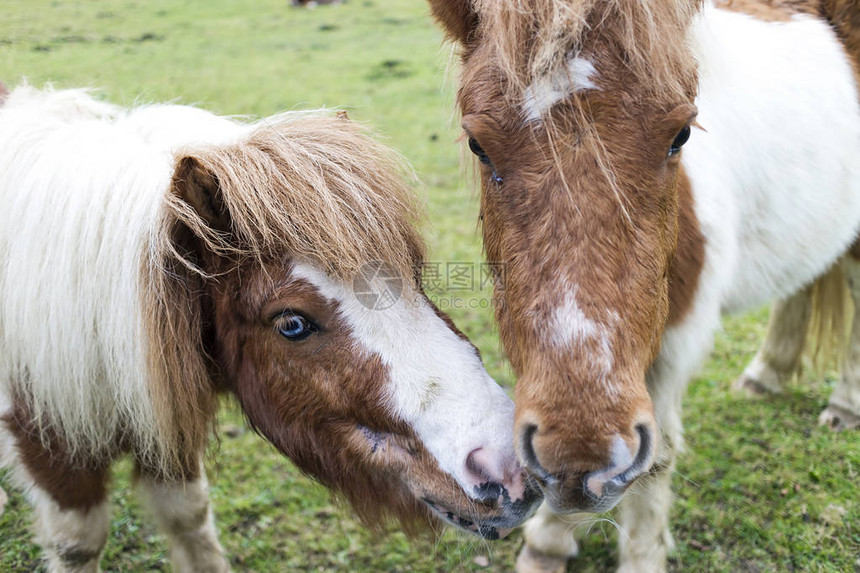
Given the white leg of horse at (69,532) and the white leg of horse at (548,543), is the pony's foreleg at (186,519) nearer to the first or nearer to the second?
the white leg of horse at (69,532)

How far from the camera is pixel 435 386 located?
1.91 metres

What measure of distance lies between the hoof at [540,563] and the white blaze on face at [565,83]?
2.22m

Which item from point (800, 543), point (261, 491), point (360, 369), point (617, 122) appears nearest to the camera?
point (617, 122)

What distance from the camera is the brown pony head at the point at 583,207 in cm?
168

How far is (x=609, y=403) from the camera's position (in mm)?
1663

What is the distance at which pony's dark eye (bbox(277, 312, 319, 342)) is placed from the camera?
198 cm

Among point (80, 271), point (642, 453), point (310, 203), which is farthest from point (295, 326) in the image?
point (642, 453)

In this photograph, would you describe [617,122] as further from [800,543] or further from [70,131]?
[800,543]

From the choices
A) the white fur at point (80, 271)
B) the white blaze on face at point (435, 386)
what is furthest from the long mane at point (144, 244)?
the white blaze on face at point (435, 386)

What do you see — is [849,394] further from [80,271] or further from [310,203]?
[80,271]

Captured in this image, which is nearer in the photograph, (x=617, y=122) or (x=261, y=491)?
(x=617, y=122)

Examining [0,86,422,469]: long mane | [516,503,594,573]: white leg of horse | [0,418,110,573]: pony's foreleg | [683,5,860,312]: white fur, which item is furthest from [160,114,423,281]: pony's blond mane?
[516,503,594,573]: white leg of horse

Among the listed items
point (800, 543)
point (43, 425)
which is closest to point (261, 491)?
point (43, 425)

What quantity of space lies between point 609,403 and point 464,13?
137 centimetres
